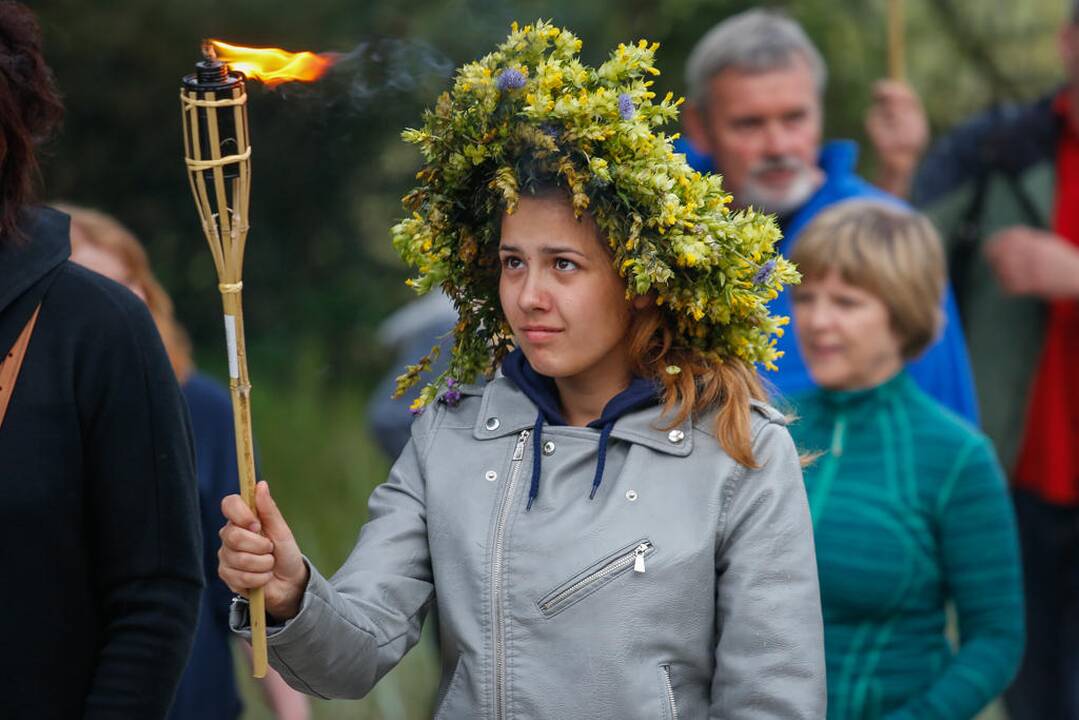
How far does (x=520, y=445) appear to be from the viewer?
2.70m

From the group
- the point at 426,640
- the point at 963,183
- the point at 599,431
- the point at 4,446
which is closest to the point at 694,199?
the point at 599,431

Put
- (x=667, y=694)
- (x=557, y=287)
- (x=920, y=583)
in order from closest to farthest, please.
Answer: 1. (x=667, y=694)
2. (x=557, y=287)
3. (x=920, y=583)

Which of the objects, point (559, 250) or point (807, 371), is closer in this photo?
point (559, 250)

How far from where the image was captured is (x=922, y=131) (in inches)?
229

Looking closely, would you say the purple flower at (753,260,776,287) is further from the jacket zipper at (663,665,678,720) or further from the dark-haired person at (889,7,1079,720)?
the dark-haired person at (889,7,1079,720)

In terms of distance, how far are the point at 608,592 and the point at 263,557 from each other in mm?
539

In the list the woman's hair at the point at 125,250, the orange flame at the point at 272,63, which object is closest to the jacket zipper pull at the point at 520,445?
the orange flame at the point at 272,63

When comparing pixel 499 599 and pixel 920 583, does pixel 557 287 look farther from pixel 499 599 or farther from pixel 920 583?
pixel 920 583

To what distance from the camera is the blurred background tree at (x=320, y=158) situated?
262 inches

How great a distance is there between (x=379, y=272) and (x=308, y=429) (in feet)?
3.22

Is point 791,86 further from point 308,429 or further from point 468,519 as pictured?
point 308,429

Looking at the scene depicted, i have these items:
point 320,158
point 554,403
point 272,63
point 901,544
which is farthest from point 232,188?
point 320,158

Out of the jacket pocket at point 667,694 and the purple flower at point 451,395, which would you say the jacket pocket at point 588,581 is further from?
the purple flower at point 451,395

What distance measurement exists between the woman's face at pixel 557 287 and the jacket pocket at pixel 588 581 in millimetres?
323
